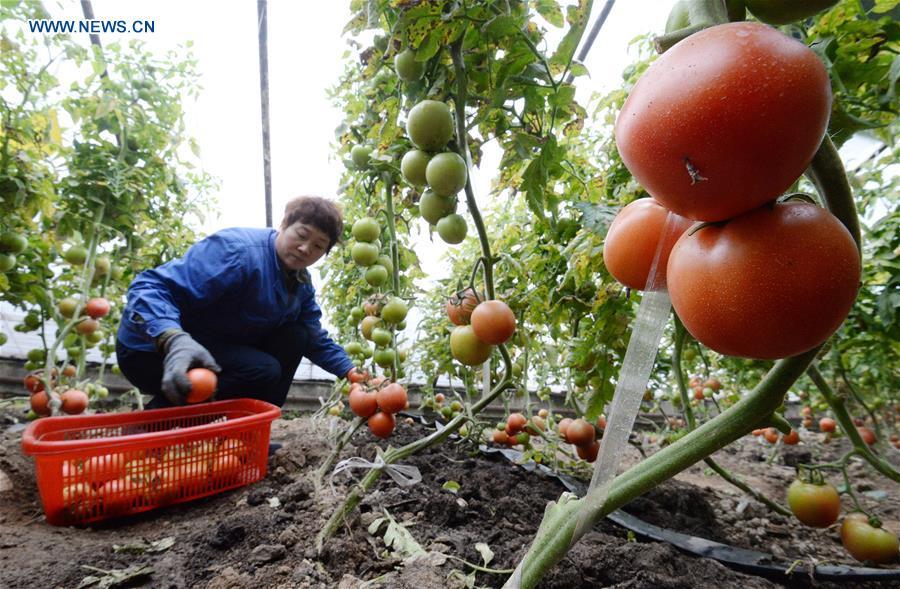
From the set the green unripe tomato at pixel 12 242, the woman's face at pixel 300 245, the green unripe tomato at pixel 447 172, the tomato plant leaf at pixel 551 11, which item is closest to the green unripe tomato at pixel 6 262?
the green unripe tomato at pixel 12 242

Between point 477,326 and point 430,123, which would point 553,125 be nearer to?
point 430,123

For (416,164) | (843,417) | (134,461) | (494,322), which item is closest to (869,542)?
(843,417)

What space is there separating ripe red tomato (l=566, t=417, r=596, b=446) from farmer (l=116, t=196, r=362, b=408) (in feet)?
3.84

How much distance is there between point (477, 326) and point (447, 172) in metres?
0.37

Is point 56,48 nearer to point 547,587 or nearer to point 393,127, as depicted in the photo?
point 393,127

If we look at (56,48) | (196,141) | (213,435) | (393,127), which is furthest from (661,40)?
(196,141)

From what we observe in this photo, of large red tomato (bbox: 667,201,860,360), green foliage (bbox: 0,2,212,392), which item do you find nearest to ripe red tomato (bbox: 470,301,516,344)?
large red tomato (bbox: 667,201,860,360)

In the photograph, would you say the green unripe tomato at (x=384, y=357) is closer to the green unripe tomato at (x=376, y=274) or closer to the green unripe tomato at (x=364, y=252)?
the green unripe tomato at (x=376, y=274)

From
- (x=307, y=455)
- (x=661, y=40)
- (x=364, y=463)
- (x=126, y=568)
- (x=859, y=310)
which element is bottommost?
(x=307, y=455)

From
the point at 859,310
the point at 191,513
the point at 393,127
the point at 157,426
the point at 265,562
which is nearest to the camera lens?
the point at 265,562

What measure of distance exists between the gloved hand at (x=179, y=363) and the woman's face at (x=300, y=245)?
58cm

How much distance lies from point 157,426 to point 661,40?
2.36 meters

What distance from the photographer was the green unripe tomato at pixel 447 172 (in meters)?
1.00

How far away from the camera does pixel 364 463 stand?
3.62ft
